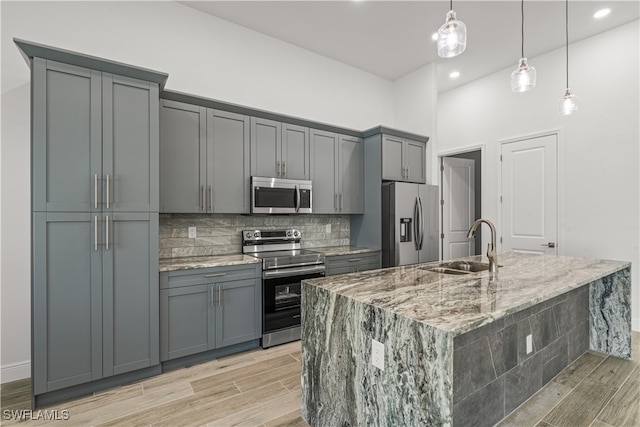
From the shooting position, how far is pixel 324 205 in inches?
155

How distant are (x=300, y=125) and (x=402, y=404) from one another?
3083 mm

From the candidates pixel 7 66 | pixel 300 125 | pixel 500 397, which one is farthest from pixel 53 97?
pixel 500 397

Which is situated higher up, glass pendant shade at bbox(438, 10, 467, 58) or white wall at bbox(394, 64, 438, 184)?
white wall at bbox(394, 64, 438, 184)

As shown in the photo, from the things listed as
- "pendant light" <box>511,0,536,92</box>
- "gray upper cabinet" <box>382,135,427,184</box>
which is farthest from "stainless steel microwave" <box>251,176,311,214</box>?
"pendant light" <box>511,0,536,92</box>

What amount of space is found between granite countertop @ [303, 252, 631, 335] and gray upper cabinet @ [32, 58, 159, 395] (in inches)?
59.6

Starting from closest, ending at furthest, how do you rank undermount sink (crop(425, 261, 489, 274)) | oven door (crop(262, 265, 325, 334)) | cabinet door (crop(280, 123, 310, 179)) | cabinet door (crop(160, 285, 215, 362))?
undermount sink (crop(425, 261, 489, 274))
cabinet door (crop(160, 285, 215, 362))
oven door (crop(262, 265, 325, 334))
cabinet door (crop(280, 123, 310, 179))

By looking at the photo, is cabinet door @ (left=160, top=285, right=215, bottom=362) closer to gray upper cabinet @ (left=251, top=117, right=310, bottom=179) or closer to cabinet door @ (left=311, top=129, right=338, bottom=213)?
gray upper cabinet @ (left=251, top=117, right=310, bottom=179)

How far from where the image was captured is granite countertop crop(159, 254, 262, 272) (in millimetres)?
2640

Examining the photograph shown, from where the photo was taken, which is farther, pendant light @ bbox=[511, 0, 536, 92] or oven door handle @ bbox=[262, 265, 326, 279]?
oven door handle @ bbox=[262, 265, 326, 279]

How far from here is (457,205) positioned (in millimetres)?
5387

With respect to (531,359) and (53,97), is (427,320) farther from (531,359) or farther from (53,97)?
(53,97)

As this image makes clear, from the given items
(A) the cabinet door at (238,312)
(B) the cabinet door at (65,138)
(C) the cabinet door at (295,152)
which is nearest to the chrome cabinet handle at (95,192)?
(B) the cabinet door at (65,138)

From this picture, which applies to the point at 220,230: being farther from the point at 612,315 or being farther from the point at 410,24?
the point at 612,315

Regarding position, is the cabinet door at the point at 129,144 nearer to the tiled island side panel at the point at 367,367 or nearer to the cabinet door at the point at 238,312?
the cabinet door at the point at 238,312
